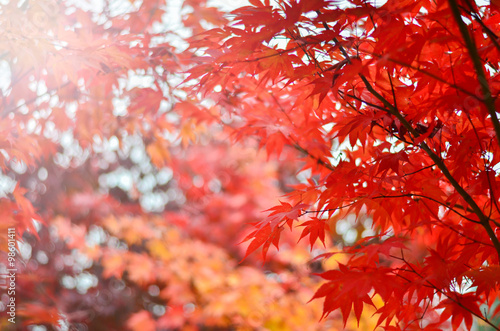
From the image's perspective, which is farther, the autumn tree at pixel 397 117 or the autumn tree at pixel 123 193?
the autumn tree at pixel 123 193

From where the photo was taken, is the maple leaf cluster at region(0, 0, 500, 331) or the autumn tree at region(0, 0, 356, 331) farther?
the autumn tree at region(0, 0, 356, 331)

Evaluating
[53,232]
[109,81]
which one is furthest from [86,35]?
[53,232]

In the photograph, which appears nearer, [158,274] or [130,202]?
[158,274]

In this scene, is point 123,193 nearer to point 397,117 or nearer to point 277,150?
point 277,150

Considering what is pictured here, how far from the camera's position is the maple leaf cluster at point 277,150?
3.46ft

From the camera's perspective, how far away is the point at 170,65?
1.66 metres

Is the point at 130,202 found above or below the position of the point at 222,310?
above

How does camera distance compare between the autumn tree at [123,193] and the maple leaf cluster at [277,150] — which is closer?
the maple leaf cluster at [277,150]

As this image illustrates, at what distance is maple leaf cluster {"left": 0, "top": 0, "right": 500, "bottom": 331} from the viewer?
106 cm

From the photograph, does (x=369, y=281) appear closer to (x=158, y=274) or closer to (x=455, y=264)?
(x=455, y=264)

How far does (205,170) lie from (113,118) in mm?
2647

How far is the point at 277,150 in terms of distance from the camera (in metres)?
1.71

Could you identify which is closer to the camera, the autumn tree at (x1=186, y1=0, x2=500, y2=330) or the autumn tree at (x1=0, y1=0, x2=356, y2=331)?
the autumn tree at (x1=186, y1=0, x2=500, y2=330)

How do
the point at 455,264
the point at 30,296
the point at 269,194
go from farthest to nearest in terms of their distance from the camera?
the point at 269,194
the point at 30,296
the point at 455,264
